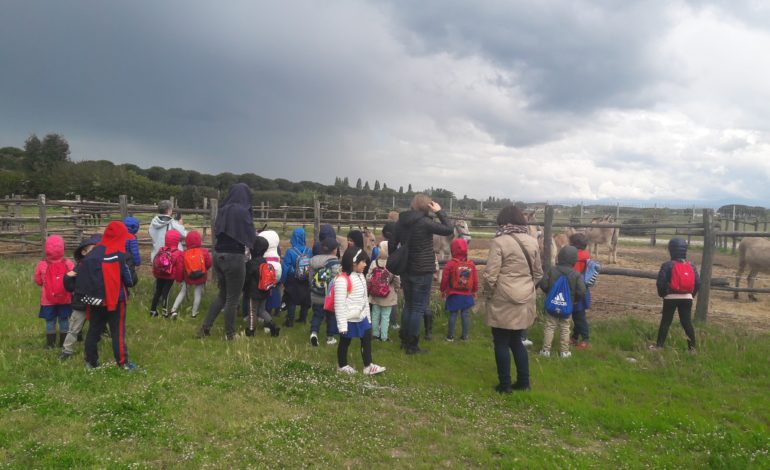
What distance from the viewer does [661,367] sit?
224 inches

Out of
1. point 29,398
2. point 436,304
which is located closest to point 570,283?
point 436,304

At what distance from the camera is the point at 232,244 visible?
6.04 meters

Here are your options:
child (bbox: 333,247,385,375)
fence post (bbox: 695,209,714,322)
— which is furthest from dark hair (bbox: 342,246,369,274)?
fence post (bbox: 695,209,714,322)

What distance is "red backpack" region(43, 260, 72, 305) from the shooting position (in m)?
5.47

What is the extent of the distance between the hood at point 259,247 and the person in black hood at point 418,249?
2030 millimetres

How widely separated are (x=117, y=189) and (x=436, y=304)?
44.9 metres

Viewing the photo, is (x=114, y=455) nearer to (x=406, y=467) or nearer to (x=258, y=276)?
(x=406, y=467)

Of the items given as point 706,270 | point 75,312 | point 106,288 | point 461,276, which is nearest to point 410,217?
point 461,276

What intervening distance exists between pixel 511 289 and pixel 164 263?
5326 millimetres

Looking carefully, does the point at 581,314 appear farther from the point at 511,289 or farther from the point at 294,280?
the point at 294,280

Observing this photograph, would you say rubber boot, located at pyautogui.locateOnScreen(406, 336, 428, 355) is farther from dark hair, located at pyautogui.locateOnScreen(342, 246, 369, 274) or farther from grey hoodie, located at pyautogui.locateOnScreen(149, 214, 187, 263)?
grey hoodie, located at pyautogui.locateOnScreen(149, 214, 187, 263)

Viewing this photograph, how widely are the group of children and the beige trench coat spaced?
53.9 inches

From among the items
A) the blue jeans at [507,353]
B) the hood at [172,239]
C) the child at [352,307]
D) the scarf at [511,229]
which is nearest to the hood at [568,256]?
the scarf at [511,229]

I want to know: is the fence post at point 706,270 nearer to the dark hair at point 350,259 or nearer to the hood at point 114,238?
the dark hair at point 350,259
